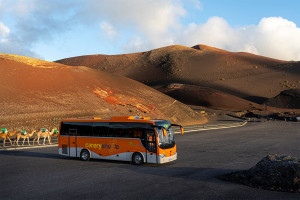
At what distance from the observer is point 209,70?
517 ft

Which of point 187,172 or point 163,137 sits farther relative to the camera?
point 163,137

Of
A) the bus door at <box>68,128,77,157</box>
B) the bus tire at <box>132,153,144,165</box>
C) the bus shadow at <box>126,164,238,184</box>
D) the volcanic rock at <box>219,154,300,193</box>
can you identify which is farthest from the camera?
the bus door at <box>68,128,77,157</box>

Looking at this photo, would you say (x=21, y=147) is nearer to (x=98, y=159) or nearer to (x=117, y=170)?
(x=98, y=159)

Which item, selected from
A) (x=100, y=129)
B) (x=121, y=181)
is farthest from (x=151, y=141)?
(x=121, y=181)

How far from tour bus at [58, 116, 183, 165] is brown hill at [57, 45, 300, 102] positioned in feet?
367

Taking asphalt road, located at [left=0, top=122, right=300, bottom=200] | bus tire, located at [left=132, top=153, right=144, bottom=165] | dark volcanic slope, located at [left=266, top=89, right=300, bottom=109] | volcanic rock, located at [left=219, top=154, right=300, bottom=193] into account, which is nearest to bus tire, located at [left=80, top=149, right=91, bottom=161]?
asphalt road, located at [left=0, top=122, right=300, bottom=200]

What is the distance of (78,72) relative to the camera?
7162 centimetres

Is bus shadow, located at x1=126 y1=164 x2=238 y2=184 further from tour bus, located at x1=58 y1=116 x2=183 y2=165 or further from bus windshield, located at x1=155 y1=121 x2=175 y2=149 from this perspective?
bus windshield, located at x1=155 y1=121 x2=175 y2=149

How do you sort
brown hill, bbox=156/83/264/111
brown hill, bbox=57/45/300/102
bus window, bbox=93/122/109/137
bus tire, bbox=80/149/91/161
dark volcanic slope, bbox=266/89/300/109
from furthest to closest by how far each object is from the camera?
1. brown hill, bbox=57/45/300/102
2. dark volcanic slope, bbox=266/89/300/109
3. brown hill, bbox=156/83/264/111
4. bus tire, bbox=80/149/91/161
5. bus window, bbox=93/122/109/137

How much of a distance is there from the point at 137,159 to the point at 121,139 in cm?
158

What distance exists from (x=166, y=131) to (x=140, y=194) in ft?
26.1

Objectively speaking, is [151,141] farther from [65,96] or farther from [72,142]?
[65,96]

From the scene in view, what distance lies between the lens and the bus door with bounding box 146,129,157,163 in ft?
58.9

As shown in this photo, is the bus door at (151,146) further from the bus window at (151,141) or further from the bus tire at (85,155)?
the bus tire at (85,155)
